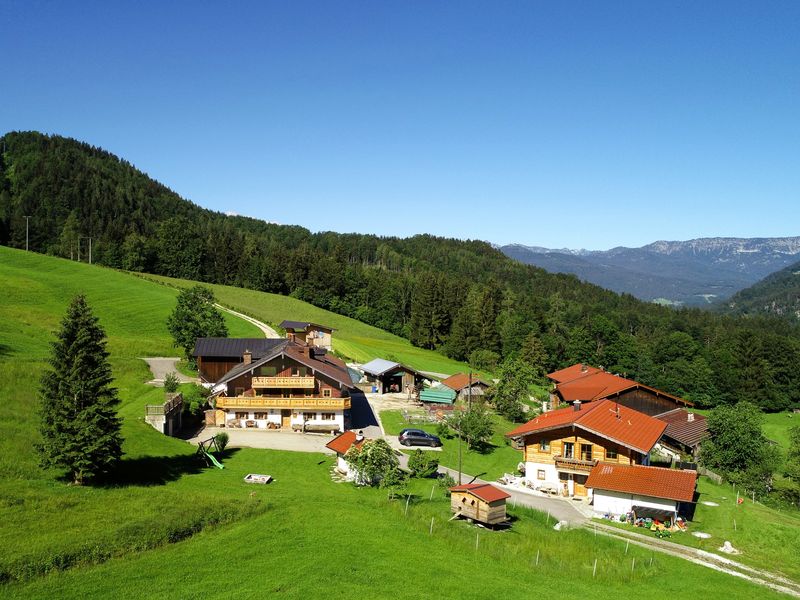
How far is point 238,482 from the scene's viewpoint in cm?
3638

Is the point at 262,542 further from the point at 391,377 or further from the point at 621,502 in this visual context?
the point at 391,377

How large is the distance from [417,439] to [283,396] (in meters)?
13.2

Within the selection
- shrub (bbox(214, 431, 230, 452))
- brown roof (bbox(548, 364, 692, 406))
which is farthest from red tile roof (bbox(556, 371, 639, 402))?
shrub (bbox(214, 431, 230, 452))

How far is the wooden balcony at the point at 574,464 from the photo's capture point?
147ft

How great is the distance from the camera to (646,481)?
132 feet

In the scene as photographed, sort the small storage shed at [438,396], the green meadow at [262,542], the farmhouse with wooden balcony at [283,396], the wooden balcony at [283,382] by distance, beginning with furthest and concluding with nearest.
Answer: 1. the small storage shed at [438,396]
2. the wooden balcony at [283,382]
3. the farmhouse with wooden balcony at [283,396]
4. the green meadow at [262,542]

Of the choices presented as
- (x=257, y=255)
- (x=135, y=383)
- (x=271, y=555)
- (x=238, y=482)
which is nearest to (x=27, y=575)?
(x=271, y=555)

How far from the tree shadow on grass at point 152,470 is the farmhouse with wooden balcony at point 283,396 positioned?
37.7ft

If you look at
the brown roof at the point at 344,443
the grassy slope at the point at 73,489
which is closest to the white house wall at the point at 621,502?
the brown roof at the point at 344,443

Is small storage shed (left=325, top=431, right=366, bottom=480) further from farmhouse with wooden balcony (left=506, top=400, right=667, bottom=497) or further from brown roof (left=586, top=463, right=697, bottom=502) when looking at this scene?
brown roof (left=586, top=463, right=697, bottom=502)

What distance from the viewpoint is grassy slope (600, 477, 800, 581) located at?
3328cm

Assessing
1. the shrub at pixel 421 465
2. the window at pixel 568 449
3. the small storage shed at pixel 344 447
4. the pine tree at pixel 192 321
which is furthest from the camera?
the pine tree at pixel 192 321

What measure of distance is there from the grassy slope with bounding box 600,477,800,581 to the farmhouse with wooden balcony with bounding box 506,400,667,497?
5.94 m

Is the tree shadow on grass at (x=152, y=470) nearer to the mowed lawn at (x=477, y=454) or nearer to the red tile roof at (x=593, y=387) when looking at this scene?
the mowed lawn at (x=477, y=454)
